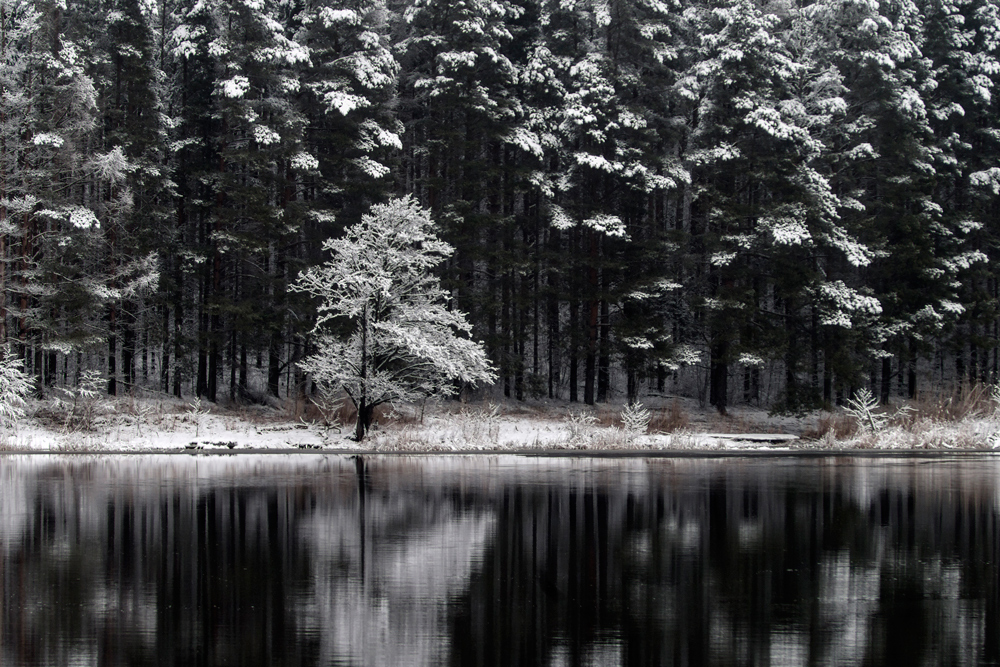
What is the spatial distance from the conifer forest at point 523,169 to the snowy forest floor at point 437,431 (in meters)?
3.35

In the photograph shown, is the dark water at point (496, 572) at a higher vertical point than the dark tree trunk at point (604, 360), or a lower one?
lower

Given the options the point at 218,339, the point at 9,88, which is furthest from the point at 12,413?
the point at 9,88

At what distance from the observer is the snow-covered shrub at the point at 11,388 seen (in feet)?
109

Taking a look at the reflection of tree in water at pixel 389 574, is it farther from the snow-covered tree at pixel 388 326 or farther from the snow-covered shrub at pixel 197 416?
the snow-covered shrub at pixel 197 416

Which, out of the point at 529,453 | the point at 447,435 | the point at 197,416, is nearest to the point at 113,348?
the point at 197,416

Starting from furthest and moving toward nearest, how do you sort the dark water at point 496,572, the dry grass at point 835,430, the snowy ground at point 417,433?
the dry grass at point 835,430 → the snowy ground at point 417,433 → the dark water at point 496,572

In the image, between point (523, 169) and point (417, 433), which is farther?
point (523, 169)

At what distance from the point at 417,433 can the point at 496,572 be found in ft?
A: 69.4

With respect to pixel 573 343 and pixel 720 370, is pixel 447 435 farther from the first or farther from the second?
pixel 720 370

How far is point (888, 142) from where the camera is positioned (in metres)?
44.7

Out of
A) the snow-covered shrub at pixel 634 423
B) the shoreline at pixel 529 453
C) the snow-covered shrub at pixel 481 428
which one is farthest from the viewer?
the snow-covered shrub at pixel 634 423

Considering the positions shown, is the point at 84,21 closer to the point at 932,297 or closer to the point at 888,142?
the point at 888,142

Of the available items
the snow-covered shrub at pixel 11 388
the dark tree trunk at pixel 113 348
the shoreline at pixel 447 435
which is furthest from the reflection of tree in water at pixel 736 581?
the dark tree trunk at pixel 113 348

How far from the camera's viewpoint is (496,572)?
484 inches
